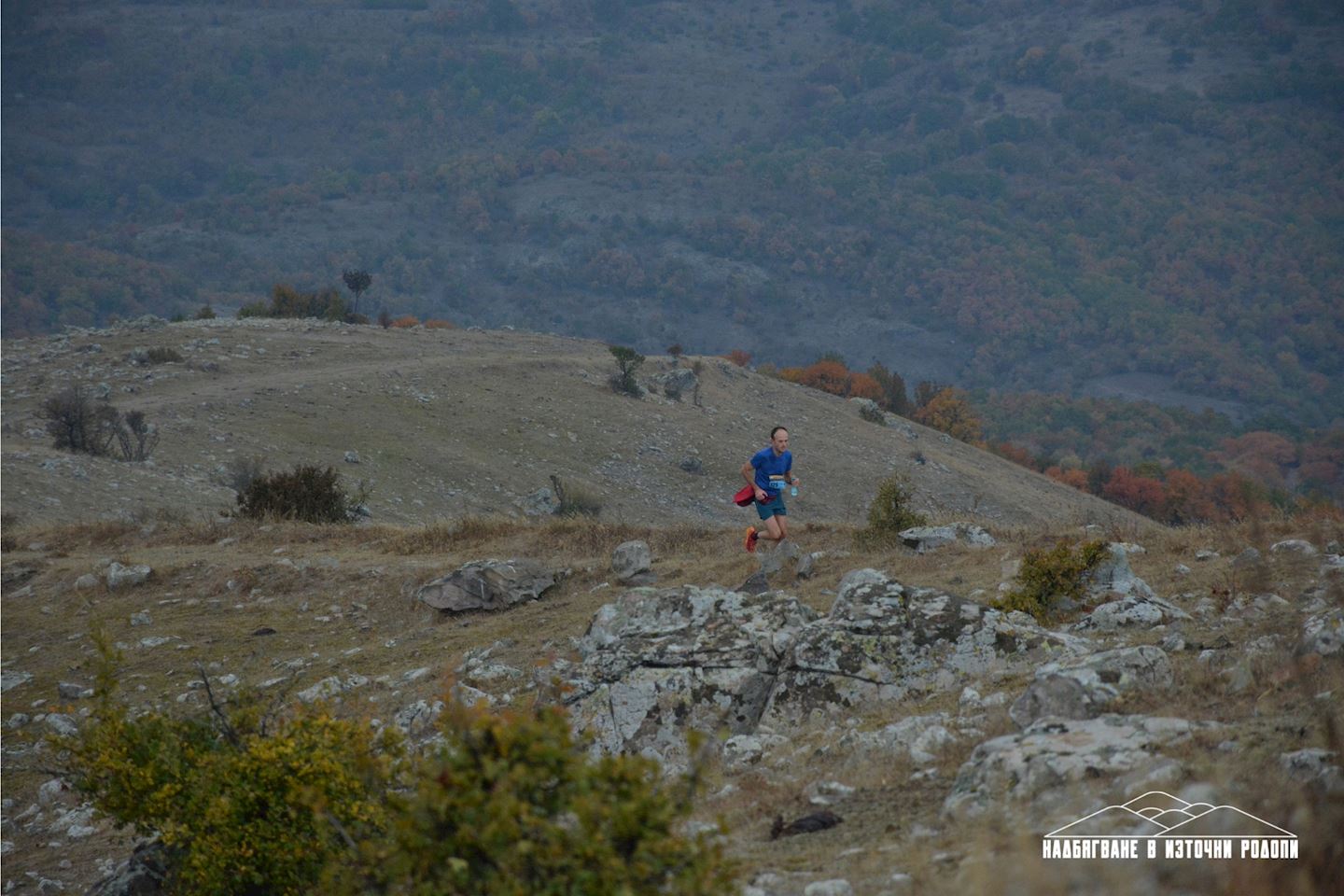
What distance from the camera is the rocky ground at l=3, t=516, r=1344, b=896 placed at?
14.9 feet

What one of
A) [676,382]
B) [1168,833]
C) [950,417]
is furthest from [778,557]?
[950,417]

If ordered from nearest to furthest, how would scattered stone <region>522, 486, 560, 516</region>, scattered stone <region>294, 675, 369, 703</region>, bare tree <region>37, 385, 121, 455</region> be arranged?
scattered stone <region>294, 675, 369, 703</region> → bare tree <region>37, 385, 121, 455</region> → scattered stone <region>522, 486, 560, 516</region>

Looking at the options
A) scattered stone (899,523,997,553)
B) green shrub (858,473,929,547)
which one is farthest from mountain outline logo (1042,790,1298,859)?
green shrub (858,473,929,547)

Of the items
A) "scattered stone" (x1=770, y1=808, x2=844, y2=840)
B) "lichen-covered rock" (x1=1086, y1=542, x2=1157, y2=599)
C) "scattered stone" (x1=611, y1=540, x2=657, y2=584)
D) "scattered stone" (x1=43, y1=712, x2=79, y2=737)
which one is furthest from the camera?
"scattered stone" (x1=611, y1=540, x2=657, y2=584)

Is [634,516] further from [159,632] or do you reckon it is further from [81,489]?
[159,632]

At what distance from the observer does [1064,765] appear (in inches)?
189

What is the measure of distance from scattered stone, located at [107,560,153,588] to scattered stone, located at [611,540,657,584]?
6.49 metres

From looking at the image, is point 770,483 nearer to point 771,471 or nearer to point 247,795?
point 771,471

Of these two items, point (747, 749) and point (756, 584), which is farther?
point (756, 584)

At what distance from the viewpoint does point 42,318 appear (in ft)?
378

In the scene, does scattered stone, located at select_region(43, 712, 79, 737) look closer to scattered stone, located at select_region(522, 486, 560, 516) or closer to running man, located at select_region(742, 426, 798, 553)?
running man, located at select_region(742, 426, 798, 553)

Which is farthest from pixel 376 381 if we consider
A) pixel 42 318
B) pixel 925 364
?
pixel 925 364

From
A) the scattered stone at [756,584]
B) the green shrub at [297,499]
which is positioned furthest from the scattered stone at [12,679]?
the scattered stone at [756,584]

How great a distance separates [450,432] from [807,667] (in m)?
30.5
